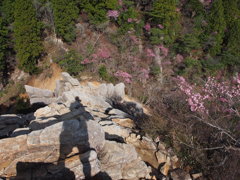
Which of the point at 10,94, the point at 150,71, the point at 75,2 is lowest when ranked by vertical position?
the point at 10,94

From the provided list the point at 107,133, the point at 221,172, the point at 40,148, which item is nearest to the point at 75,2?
the point at 107,133

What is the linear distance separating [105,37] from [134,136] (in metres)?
14.8

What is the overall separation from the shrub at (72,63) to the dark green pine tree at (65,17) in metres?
2.76

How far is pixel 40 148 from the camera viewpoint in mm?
5633

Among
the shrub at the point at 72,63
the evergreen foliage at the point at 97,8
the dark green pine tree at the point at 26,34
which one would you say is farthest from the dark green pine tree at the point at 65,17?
the shrub at the point at 72,63

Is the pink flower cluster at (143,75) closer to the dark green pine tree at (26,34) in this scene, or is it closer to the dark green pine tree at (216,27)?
the dark green pine tree at (216,27)

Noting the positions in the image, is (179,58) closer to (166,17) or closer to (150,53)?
(150,53)

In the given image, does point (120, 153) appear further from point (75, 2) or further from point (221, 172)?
point (75, 2)

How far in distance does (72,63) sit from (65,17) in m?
4.74

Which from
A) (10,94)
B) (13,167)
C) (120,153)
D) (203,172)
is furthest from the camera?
(10,94)

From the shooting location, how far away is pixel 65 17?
1811 cm

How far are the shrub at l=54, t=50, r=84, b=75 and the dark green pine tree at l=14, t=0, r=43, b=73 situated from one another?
Result: 272 cm

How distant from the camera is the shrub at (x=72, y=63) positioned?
1659 cm

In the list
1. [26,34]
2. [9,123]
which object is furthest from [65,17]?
[9,123]
